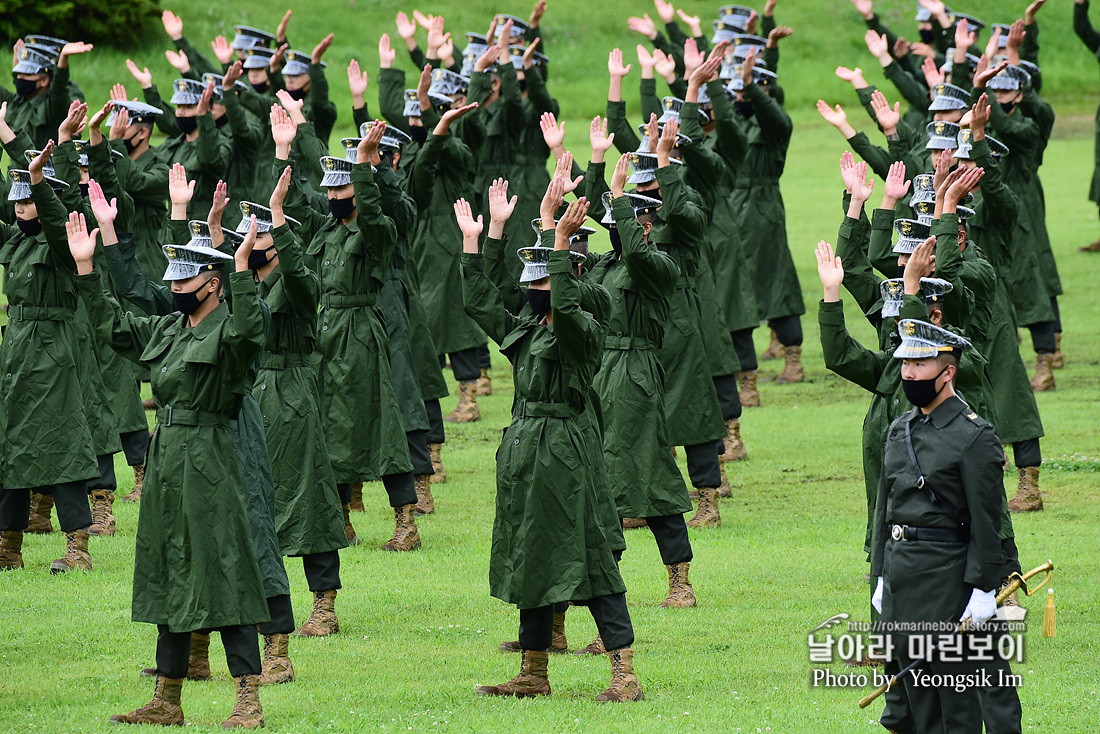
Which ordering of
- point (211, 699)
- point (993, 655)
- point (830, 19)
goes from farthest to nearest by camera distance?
1. point (830, 19)
2. point (211, 699)
3. point (993, 655)

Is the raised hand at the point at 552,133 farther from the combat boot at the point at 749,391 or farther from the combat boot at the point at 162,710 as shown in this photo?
the combat boot at the point at 749,391

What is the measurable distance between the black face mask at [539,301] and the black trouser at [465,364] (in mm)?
6632

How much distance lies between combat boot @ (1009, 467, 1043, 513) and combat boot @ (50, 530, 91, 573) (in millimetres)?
7245

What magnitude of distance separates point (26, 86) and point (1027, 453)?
31.1 feet

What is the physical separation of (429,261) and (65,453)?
4924 millimetres

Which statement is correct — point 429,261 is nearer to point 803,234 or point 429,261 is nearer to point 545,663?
point 545,663

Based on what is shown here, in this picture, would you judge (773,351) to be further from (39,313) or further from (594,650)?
(39,313)

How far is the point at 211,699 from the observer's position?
8.84 meters

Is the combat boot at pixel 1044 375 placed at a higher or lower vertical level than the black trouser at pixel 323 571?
higher

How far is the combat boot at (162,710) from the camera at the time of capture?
8266 millimetres

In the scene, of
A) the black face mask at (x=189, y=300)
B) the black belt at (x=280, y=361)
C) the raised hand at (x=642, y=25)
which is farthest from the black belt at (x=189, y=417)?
the raised hand at (x=642, y=25)

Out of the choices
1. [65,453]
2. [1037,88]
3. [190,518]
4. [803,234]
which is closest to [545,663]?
[190,518]

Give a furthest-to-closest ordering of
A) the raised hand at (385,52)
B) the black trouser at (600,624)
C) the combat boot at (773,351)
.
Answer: the combat boot at (773,351)
the raised hand at (385,52)
the black trouser at (600,624)

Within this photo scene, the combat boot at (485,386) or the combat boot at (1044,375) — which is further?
the combat boot at (485,386)
